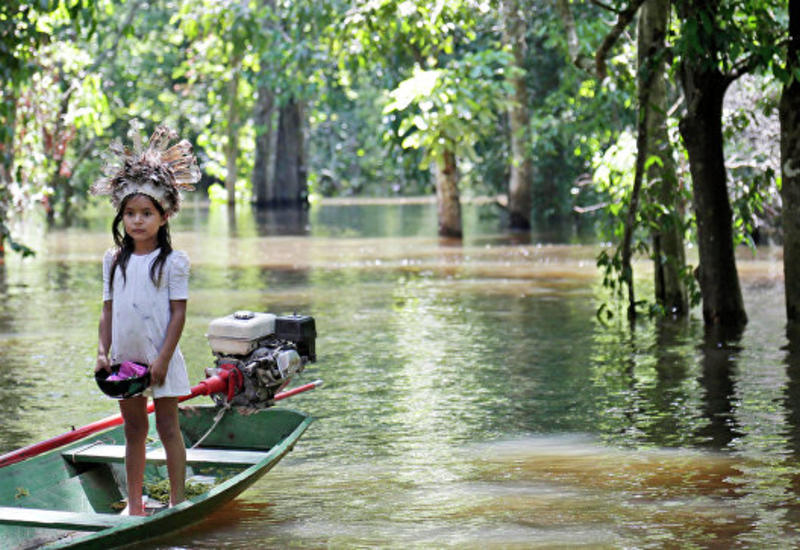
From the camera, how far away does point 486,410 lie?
11227 mm

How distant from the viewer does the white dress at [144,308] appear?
7.30m

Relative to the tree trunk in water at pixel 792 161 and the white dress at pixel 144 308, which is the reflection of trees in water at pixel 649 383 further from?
the white dress at pixel 144 308

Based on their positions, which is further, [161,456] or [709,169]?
[709,169]

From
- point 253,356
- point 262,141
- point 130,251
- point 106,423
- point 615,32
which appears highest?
point 262,141

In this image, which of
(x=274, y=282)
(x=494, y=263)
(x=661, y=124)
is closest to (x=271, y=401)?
Result: (x=661, y=124)

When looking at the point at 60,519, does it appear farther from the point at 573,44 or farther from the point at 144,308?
the point at 573,44

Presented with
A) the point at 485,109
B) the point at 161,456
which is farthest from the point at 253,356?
the point at 485,109

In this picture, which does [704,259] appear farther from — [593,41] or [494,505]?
[593,41]

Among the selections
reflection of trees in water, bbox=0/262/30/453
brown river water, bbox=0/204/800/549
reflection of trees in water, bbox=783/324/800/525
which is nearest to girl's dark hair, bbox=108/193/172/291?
brown river water, bbox=0/204/800/549

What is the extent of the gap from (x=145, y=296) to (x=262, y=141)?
43196 mm

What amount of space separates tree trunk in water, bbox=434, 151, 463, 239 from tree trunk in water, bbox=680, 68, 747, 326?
15501 mm

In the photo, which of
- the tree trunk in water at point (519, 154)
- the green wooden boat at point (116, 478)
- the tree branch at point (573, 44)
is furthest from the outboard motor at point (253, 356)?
the tree trunk in water at point (519, 154)

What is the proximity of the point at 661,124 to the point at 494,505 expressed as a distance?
26.4 ft

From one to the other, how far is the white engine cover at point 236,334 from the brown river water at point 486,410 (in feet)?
2.94
